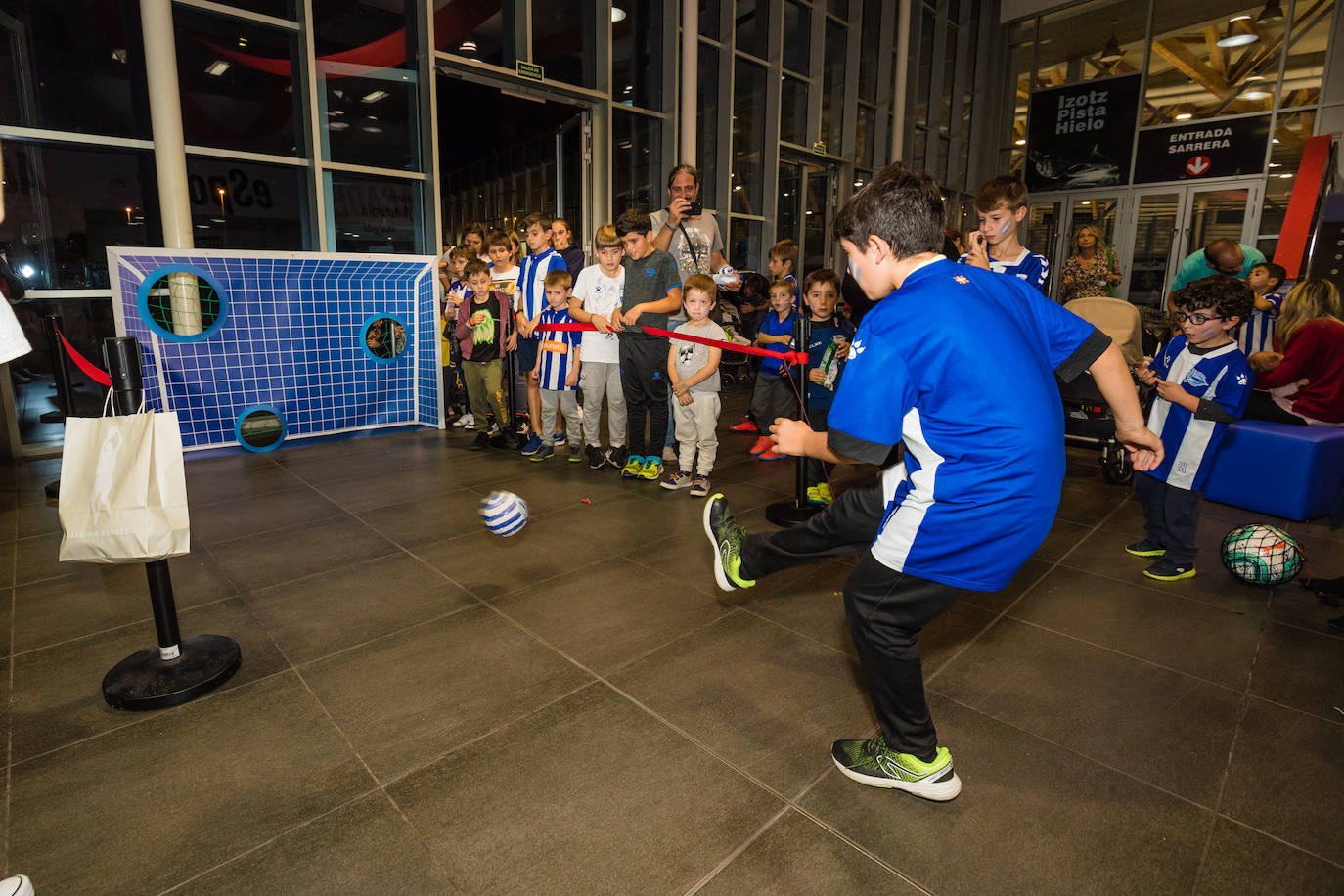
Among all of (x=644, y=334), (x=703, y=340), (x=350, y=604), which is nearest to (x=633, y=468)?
(x=644, y=334)

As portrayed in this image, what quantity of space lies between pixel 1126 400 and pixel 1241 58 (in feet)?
47.6

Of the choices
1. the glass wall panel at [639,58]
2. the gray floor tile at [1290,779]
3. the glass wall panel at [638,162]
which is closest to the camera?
the gray floor tile at [1290,779]

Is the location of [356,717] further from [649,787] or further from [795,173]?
[795,173]

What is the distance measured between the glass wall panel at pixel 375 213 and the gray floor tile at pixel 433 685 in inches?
221

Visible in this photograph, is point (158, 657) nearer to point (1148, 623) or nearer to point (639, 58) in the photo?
point (1148, 623)

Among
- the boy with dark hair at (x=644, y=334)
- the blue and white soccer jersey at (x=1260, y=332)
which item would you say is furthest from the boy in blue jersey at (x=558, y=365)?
the blue and white soccer jersey at (x=1260, y=332)

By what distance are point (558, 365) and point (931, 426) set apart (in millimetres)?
4137

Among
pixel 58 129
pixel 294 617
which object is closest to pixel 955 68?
pixel 58 129

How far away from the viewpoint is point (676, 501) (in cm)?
470

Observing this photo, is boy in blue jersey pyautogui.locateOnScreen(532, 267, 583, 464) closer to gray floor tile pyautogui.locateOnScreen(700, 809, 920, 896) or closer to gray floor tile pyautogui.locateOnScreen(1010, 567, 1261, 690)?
gray floor tile pyautogui.locateOnScreen(1010, 567, 1261, 690)

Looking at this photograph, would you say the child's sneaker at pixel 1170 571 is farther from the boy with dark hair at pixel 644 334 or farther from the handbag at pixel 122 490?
the handbag at pixel 122 490

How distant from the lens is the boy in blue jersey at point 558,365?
17.9ft

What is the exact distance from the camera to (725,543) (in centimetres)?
267

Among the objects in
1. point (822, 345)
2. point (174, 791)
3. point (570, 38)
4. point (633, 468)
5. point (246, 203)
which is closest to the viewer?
point (174, 791)
